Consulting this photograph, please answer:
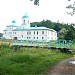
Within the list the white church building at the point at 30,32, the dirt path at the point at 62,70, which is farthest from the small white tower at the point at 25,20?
the dirt path at the point at 62,70

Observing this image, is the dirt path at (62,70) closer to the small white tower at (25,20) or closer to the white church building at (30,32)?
the white church building at (30,32)

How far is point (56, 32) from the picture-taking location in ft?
343

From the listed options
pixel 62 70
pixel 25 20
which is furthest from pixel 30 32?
pixel 62 70

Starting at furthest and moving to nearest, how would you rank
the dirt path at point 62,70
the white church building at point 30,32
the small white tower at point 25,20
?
the small white tower at point 25,20 → the white church building at point 30,32 → the dirt path at point 62,70

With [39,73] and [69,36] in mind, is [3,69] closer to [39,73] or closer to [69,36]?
[39,73]

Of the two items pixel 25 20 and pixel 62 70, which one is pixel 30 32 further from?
pixel 62 70

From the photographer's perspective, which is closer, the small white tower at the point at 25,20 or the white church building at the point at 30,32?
the white church building at the point at 30,32

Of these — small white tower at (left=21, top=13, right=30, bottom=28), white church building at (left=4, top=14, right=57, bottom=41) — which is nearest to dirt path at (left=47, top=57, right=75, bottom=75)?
white church building at (left=4, top=14, right=57, bottom=41)

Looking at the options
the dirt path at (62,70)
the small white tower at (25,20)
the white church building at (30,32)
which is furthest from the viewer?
the small white tower at (25,20)

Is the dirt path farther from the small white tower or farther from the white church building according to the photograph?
the small white tower

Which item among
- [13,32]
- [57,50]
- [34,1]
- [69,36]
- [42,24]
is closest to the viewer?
[34,1]

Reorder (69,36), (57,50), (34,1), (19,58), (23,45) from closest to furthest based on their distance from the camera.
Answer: (34,1), (19,58), (57,50), (23,45), (69,36)

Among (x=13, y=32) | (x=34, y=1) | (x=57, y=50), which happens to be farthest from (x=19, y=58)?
(x=13, y=32)

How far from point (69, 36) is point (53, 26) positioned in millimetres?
49954
